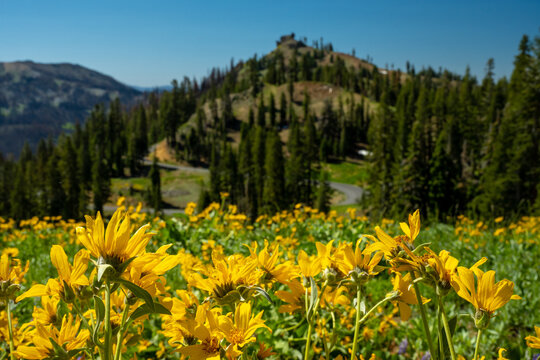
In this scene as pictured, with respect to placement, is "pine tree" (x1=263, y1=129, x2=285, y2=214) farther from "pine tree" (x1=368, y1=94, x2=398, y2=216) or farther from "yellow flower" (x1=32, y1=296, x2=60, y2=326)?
"yellow flower" (x1=32, y1=296, x2=60, y2=326)

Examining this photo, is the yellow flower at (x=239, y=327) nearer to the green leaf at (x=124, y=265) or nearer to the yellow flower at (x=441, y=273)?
the green leaf at (x=124, y=265)

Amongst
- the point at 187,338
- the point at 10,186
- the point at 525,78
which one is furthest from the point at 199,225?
the point at 10,186

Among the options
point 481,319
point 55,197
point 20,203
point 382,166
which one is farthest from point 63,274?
point 20,203

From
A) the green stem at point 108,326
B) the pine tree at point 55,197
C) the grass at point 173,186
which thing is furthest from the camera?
the grass at point 173,186

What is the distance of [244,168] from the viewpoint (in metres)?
66.1

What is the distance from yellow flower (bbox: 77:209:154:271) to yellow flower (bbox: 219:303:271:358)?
1.02 feet

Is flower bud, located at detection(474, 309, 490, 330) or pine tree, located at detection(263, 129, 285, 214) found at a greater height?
flower bud, located at detection(474, 309, 490, 330)

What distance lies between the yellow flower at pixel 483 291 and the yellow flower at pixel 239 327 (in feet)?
1.82

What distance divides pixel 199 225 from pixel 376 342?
3.09 metres

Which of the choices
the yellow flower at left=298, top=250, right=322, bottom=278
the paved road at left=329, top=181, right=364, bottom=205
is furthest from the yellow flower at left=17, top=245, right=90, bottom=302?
the paved road at left=329, top=181, right=364, bottom=205

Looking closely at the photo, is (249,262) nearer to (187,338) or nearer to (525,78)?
(187,338)

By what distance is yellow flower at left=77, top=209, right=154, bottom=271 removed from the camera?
0.89 m

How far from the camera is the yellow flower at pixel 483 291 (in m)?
0.94

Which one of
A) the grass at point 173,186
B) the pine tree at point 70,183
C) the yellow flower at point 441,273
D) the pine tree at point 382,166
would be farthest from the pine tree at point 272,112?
the yellow flower at point 441,273
